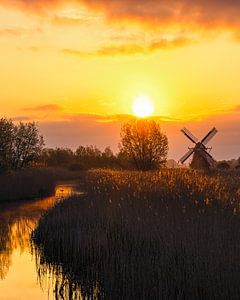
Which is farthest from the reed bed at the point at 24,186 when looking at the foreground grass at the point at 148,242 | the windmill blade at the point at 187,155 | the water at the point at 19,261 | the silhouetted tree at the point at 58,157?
the windmill blade at the point at 187,155

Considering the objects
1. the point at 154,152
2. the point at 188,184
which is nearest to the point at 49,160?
the point at 154,152

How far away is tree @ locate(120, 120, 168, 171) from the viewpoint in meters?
54.2

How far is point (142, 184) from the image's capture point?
61.3 feet

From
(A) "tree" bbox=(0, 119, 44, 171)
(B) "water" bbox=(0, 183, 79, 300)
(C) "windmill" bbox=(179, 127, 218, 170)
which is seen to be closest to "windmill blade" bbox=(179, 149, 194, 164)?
(C) "windmill" bbox=(179, 127, 218, 170)

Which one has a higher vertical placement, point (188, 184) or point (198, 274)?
point (188, 184)

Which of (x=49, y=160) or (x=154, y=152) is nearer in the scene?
(x=154, y=152)

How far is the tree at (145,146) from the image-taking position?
2132 inches

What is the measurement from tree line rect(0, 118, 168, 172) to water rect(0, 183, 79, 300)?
43.6 feet

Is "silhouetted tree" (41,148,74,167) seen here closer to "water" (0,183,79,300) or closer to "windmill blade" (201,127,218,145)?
"windmill blade" (201,127,218,145)

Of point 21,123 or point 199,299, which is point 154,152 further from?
point 199,299

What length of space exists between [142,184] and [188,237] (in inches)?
269

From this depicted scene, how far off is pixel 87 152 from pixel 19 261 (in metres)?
48.2

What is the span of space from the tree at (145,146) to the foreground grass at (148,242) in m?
34.2

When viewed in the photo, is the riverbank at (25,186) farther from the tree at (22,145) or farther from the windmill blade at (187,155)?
the windmill blade at (187,155)
